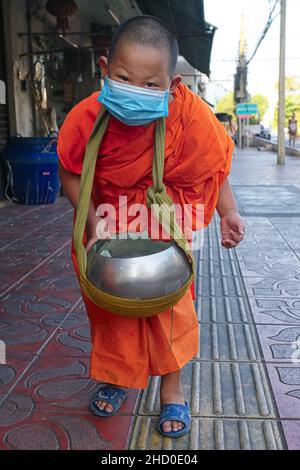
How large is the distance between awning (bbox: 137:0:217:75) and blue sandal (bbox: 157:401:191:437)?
5.70 m

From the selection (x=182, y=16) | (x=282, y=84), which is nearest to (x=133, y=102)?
(x=182, y=16)

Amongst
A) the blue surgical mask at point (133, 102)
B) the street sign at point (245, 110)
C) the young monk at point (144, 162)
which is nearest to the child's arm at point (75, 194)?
the young monk at point (144, 162)

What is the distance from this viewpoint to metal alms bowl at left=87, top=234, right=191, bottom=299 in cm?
162

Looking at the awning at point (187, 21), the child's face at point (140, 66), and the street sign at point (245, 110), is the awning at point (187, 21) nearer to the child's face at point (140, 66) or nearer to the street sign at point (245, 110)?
the child's face at point (140, 66)

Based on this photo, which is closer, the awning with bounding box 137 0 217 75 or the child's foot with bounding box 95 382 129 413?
the child's foot with bounding box 95 382 129 413

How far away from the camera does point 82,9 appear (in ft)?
33.0

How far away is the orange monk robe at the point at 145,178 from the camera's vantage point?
1792mm

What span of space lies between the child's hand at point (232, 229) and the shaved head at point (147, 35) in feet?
1.91

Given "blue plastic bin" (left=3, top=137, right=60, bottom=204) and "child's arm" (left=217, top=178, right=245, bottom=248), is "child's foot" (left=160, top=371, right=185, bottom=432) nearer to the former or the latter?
"child's arm" (left=217, top=178, right=245, bottom=248)

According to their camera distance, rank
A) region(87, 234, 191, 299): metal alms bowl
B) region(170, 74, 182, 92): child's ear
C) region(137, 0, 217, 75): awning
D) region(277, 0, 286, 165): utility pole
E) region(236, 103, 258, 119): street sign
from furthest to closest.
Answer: region(236, 103, 258, 119): street sign, region(277, 0, 286, 165): utility pole, region(137, 0, 217, 75): awning, region(170, 74, 182, 92): child's ear, region(87, 234, 191, 299): metal alms bowl

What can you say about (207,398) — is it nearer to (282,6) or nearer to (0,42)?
(0,42)

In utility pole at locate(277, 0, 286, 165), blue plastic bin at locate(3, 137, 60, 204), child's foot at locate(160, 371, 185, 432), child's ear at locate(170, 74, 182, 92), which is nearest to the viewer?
child's ear at locate(170, 74, 182, 92)

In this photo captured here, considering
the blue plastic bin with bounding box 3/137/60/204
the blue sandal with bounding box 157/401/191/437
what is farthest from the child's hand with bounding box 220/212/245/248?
the blue plastic bin with bounding box 3/137/60/204

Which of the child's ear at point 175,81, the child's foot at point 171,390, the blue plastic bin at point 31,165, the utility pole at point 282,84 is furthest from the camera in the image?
the utility pole at point 282,84
